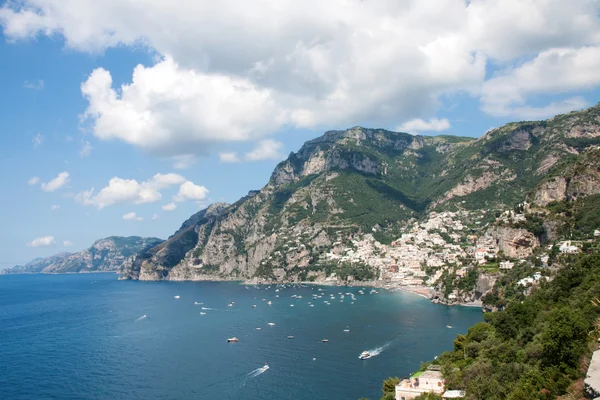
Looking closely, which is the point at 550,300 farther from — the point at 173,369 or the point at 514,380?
the point at 173,369

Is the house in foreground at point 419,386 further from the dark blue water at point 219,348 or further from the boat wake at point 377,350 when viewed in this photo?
the boat wake at point 377,350

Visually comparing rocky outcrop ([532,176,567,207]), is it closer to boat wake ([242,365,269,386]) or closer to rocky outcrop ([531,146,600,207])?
rocky outcrop ([531,146,600,207])

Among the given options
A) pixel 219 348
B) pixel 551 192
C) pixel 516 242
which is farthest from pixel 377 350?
pixel 551 192

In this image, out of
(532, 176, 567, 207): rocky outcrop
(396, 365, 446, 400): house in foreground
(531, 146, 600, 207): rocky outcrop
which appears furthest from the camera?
(532, 176, 567, 207): rocky outcrop

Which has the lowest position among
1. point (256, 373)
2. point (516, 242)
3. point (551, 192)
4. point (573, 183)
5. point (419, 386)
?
point (256, 373)

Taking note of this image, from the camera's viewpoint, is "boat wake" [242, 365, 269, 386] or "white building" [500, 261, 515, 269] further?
"white building" [500, 261, 515, 269]

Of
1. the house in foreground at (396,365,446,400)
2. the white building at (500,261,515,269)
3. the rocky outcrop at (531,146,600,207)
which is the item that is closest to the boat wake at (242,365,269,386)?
the house in foreground at (396,365,446,400)

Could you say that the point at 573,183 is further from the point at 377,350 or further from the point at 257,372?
the point at 257,372

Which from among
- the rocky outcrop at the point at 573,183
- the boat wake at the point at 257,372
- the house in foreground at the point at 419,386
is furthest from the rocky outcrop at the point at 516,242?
the house in foreground at the point at 419,386
